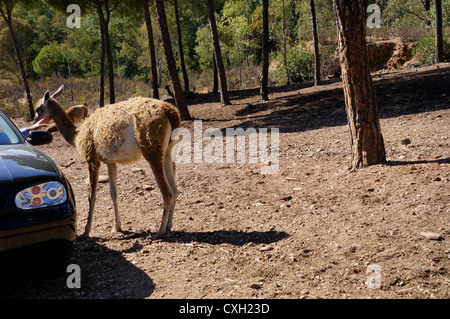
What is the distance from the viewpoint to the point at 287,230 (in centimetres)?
495

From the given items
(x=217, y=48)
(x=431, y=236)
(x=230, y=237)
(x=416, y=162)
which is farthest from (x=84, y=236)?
(x=217, y=48)

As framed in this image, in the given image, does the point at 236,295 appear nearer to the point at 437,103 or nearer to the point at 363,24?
the point at 363,24

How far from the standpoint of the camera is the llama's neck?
6.23 meters

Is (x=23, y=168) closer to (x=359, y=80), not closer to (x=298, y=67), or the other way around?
(x=359, y=80)

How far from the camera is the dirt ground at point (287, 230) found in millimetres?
3668

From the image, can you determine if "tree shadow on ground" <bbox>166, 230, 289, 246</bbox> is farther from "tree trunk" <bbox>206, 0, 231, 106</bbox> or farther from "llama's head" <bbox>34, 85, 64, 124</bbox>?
"tree trunk" <bbox>206, 0, 231, 106</bbox>

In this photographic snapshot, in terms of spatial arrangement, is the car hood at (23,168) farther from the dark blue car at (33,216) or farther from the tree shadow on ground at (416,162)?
the tree shadow on ground at (416,162)

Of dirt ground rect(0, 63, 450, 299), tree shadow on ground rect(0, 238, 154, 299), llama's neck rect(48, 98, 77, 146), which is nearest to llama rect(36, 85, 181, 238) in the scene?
llama's neck rect(48, 98, 77, 146)

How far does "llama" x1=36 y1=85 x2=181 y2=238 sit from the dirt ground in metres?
0.65

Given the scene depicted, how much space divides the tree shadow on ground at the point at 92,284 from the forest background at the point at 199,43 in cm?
1464

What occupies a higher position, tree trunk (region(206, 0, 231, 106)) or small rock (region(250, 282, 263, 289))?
tree trunk (region(206, 0, 231, 106))

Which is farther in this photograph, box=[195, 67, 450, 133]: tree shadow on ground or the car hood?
box=[195, 67, 450, 133]: tree shadow on ground

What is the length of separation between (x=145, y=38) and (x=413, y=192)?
43042mm

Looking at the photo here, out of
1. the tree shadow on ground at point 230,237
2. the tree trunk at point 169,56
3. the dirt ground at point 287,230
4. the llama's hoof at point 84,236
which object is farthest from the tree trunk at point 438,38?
the llama's hoof at point 84,236
